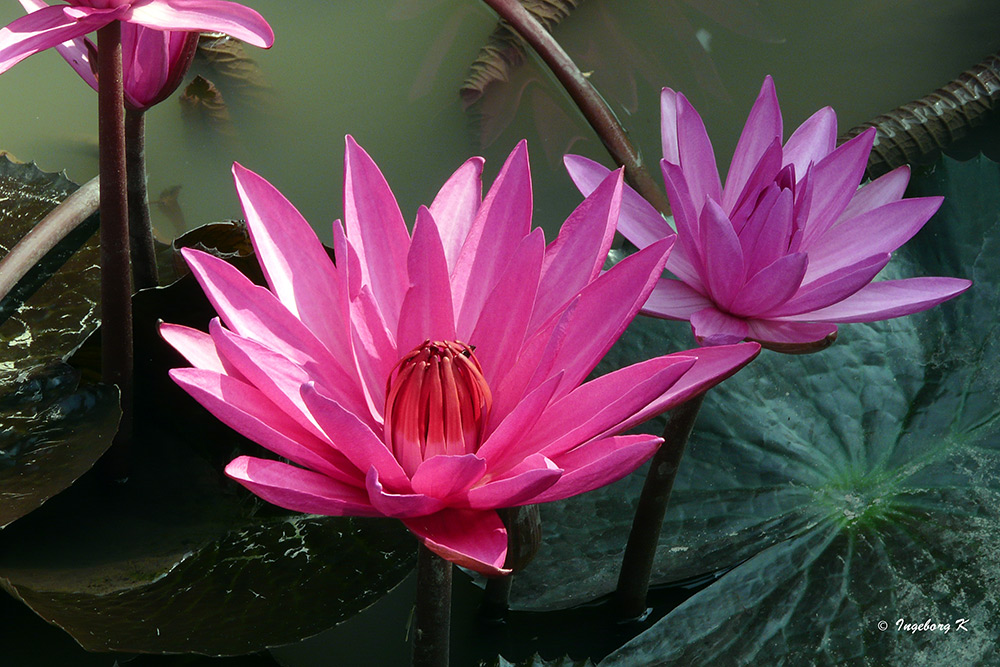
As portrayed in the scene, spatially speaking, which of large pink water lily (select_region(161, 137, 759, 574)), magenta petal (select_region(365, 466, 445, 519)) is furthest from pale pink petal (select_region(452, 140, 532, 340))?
magenta petal (select_region(365, 466, 445, 519))

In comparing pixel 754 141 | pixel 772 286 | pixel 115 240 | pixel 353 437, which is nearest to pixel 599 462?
pixel 353 437

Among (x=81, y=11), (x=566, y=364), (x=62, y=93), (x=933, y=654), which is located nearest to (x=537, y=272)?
(x=566, y=364)

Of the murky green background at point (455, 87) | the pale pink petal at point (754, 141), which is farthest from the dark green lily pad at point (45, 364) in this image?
the pale pink petal at point (754, 141)

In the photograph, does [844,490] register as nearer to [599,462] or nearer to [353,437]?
[599,462]

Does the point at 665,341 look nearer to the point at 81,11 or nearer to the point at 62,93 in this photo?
the point at 81,11

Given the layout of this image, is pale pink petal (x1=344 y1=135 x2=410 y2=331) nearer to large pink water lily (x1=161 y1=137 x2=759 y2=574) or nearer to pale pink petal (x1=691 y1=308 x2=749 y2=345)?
large pink water lily (x1=161 y1=137 x2=759 y2=574)

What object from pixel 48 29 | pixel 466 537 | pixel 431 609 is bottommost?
pixel 431 609

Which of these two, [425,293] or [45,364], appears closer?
[425,293]

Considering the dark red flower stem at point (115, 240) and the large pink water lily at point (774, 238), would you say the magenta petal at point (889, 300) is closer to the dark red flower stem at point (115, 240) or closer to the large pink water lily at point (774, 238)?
the large pink water lily at point (774, 238)
